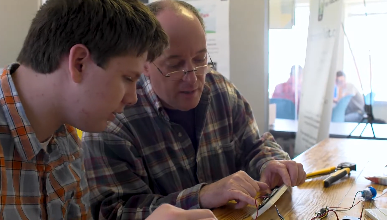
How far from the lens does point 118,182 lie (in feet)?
3.44

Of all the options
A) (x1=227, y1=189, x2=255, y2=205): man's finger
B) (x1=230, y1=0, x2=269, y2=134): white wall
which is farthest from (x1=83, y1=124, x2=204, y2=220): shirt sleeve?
(x1=230, y1=0, x2=269, y2=134): white wall

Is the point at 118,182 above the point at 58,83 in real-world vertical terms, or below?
below

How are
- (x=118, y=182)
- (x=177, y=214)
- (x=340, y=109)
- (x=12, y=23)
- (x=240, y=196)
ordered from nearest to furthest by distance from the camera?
1. (x=177, y=214)
2. (x=240, y=196)
3. (x=118, y=182)
4. (x=340, y=109)
5. (x=12, y=23)

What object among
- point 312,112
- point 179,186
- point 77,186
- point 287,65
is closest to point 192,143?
point 179,186

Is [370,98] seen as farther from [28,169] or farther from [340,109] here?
[28,169]

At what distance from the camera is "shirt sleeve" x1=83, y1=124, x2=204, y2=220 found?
1.00 metres

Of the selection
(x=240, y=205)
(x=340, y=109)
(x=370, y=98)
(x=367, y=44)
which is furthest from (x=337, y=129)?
(x=240, y=205)

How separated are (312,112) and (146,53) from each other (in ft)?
4.80

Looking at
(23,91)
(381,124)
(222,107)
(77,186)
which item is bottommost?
(381,124)

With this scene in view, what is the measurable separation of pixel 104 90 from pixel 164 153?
0.42 metres

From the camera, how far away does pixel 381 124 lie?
2219mm

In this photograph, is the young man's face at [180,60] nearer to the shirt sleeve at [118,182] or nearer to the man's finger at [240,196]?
the shirt sleeve at [118,182]

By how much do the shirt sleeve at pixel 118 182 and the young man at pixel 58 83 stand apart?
0.18 m

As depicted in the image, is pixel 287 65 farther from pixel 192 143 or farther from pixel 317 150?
pixel 192 143
